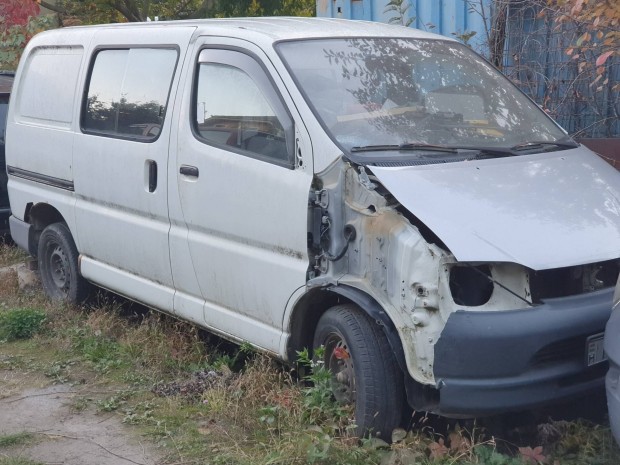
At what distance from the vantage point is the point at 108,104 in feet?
20.7

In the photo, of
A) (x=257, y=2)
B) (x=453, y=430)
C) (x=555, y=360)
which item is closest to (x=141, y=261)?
(x=453, y=430)

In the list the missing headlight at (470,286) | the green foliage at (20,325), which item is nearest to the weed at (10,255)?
the green foliage at (20,325)

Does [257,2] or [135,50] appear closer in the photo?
[135,50]

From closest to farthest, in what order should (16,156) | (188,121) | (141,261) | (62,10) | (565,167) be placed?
(565,167) < (188,121) < (141,261) < (16,156) < (62,10)

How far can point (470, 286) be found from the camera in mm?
4090

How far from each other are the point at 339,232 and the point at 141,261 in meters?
1.89

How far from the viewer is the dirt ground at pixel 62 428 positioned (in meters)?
4.61

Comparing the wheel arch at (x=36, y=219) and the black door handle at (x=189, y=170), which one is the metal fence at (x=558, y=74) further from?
the wheel arch at (x=36, y=219)

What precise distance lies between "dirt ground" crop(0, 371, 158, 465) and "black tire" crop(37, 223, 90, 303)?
1196mm

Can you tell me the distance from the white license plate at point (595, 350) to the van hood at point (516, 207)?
0.36 meters

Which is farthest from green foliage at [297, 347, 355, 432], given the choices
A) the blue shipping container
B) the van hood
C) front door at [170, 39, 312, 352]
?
the blue shipping container

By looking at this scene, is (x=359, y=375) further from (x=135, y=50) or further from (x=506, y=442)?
(x=135, y=50)

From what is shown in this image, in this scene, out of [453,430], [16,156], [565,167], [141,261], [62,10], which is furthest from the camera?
[62,10]

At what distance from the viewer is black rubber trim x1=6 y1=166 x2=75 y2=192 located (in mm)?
6641
